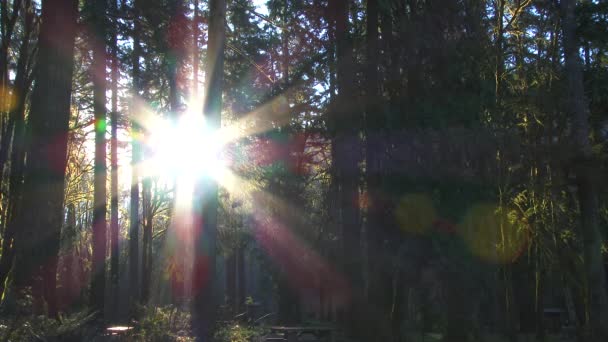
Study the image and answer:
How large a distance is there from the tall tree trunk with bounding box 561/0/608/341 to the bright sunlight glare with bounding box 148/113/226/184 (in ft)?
29.2

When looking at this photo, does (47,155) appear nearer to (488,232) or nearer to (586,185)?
(488,232)

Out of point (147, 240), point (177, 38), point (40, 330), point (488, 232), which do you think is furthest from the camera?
point (147, 240)

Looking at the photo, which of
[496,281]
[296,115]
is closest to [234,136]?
[296,115]

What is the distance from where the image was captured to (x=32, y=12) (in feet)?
47.7

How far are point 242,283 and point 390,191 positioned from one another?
851 inches

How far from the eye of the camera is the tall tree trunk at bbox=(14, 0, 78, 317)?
9.61m

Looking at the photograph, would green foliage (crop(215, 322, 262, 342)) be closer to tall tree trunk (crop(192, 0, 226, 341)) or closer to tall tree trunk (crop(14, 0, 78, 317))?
tall tree trunk (crop(192, 0, 226, 341))

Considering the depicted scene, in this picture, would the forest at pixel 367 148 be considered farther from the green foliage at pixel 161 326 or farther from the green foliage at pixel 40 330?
the green foliage at pixel 40 330

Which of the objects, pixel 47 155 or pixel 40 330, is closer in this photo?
pixel 40 330

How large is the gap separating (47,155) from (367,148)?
8519mm

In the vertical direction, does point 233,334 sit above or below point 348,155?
below

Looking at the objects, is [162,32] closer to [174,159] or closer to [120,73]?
[120,73]

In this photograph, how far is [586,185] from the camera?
45.4 ft

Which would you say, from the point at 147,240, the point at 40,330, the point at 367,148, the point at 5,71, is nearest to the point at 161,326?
the point at 40,330
